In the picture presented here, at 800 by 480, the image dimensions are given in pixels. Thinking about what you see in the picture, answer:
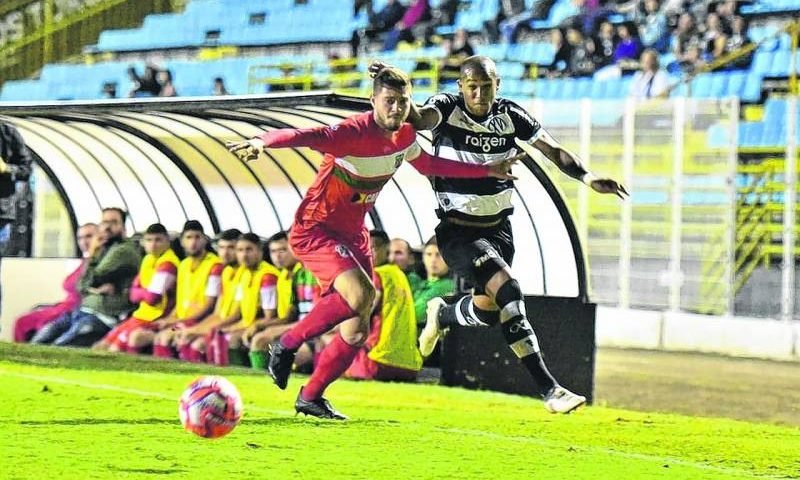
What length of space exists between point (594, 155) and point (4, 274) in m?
6.44

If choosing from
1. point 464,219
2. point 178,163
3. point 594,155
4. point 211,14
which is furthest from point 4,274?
point 211,14

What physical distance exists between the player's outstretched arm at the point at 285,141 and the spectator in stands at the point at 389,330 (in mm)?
2934

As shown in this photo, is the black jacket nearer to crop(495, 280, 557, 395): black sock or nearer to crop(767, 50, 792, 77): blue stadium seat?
crop(495, 280, 557, 395): black sock

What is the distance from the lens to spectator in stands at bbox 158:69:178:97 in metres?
23.0

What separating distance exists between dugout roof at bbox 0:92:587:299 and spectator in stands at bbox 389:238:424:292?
23.8 inches

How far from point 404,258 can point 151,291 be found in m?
3.10

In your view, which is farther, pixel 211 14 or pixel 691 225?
pixel 211 14

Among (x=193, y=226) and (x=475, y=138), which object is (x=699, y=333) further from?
(x=475, y=138)

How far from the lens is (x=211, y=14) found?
27.4 meters

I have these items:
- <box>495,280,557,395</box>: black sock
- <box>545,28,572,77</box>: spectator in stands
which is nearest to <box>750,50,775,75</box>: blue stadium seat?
<box>545,28,572,77</box>: spectator in stands

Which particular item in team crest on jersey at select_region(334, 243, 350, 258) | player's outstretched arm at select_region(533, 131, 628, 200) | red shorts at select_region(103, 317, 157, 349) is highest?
player's outstretched arm at select_region(533, 131, 628, 200)

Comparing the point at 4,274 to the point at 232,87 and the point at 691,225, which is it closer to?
the point at 691,225

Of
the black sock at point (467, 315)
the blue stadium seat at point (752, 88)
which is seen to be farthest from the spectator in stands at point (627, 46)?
the black sock at point (467, 315)

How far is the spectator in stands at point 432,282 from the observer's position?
10.8 m
